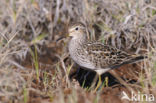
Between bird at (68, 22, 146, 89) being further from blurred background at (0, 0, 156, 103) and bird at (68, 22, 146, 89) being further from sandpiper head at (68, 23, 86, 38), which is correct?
blurred background at (0, 0, 156, 103)

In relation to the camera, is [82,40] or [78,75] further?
[78,75]

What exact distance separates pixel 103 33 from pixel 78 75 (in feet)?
3.50

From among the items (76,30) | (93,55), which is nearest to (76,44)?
(76,30)

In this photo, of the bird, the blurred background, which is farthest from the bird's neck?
the blurred background

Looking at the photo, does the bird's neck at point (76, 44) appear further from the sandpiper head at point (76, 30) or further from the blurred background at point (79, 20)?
the blurred background at point (79, 20)

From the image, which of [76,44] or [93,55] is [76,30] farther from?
[93,55]

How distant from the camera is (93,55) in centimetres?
483

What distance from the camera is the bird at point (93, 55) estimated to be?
4.80m

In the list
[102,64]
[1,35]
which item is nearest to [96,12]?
[102,64]

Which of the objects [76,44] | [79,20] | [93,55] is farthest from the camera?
[79,20]

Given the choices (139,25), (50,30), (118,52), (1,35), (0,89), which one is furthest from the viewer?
(50,30)

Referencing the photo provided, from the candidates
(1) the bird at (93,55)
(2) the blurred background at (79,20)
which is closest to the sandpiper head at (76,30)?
(1) the bird at (93,55)

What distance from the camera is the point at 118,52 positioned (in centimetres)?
501

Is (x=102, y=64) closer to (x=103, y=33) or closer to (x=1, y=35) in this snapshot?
(x=103, y=33)
